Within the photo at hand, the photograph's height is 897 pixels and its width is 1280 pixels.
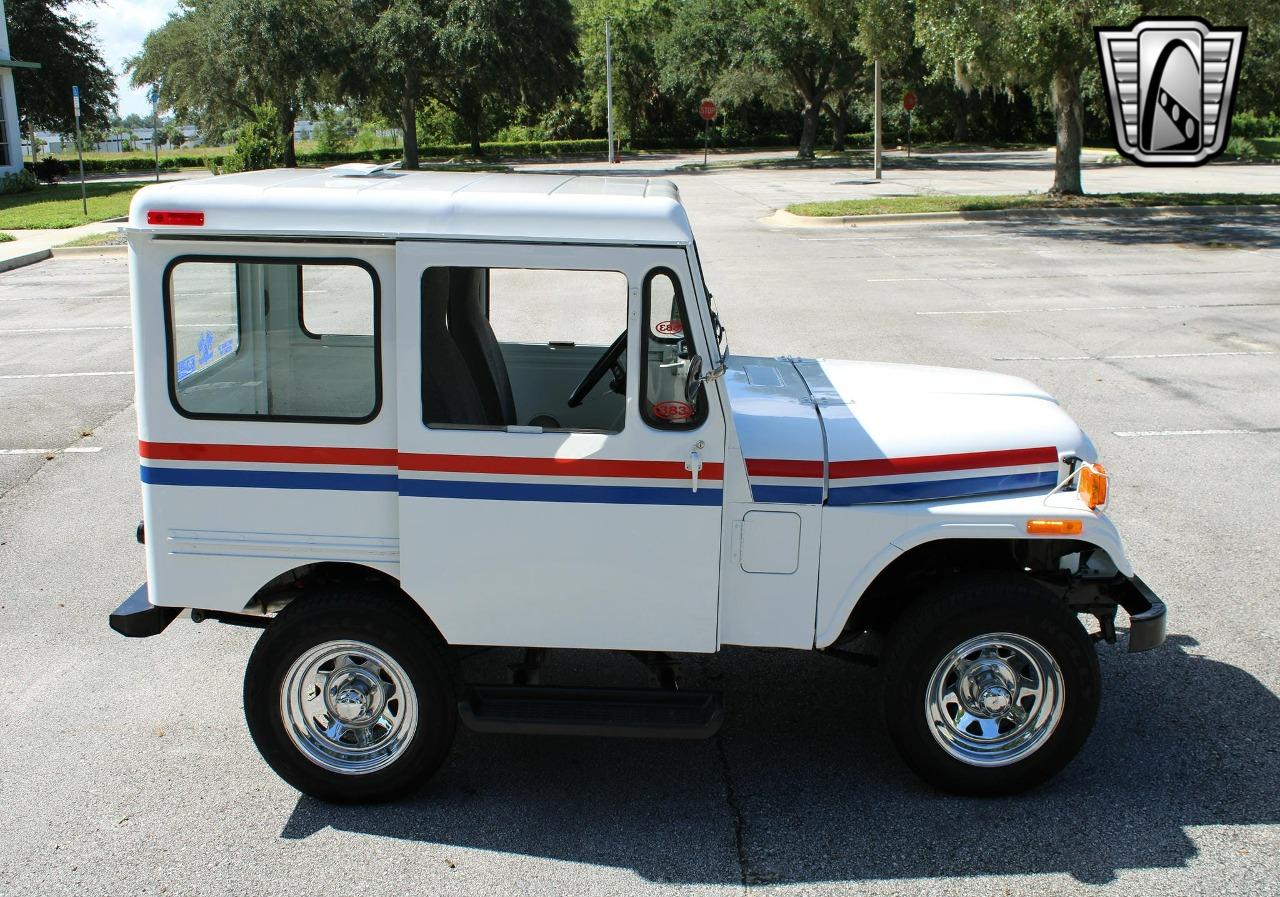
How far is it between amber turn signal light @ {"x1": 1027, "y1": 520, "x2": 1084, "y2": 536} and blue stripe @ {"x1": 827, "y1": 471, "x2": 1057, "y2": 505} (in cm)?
21

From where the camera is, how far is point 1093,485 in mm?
4258

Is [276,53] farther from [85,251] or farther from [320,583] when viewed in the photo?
[320,583]

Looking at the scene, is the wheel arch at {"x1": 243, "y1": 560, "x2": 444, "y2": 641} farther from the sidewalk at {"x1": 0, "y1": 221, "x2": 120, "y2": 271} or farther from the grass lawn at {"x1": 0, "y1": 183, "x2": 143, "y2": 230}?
the grass lawn at {"x1": 0, "y1": 183, "x2": 143, "y2": 230}

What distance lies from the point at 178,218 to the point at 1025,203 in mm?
24896

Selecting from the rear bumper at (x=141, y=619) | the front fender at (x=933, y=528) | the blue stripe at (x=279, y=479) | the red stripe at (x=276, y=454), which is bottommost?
the rear bumper at (x=141, y=619)

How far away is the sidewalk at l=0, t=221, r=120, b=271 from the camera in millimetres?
21250

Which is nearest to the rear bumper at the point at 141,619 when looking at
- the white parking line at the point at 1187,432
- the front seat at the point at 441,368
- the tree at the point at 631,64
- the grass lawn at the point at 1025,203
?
the front seat at the point at 441,368

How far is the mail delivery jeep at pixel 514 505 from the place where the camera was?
4.14 m

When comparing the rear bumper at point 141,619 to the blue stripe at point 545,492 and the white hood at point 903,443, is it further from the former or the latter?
the white hood at point 903,443

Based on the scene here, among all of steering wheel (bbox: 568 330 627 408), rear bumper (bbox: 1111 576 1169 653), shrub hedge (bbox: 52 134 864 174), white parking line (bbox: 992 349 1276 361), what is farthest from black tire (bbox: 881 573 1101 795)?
shrub hedge (bbox: 52 134 864 174)

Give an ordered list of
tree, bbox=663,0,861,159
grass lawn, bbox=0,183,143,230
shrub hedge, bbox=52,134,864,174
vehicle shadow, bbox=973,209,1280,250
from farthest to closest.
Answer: shrub hedge, bbox=52,134,864,174 → tree, bbox=663,0,861,159 → grass lawn, bbox=0,183,143,230 → vehicle shadow, bbox=973,209,1280,250

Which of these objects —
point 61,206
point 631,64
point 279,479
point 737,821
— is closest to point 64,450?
point 279,479

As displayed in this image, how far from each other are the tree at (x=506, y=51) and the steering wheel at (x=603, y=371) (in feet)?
134

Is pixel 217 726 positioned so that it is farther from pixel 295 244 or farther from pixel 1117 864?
pixel 1117 864
